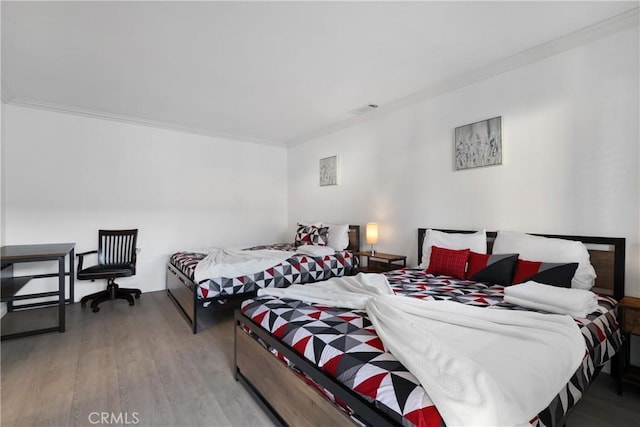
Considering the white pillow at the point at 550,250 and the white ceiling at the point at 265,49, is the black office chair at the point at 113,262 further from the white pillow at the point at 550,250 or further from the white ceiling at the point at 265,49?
the white pillow at the point at 550,250

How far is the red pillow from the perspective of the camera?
2.71 m

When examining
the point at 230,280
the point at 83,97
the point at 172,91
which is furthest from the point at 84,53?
the point at 230,280

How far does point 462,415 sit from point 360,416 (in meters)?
0.40

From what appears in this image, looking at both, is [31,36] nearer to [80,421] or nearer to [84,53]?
[84,53]

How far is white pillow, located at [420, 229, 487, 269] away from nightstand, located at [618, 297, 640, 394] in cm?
100

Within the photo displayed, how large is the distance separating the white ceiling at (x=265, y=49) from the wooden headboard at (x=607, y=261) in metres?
1.63

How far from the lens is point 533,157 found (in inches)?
105

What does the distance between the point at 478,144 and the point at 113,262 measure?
4.79 m

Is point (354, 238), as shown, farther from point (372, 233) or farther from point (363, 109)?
point (363, 109)

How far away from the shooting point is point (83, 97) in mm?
3568

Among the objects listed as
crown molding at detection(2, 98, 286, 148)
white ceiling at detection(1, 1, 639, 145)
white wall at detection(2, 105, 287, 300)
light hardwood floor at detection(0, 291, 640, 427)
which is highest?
white ceiling at detection(1, 1, 639, 145)

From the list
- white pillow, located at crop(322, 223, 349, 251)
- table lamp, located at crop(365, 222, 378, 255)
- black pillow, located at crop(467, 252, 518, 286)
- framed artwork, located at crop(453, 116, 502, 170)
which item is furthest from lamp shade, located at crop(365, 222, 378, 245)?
black pillow, located at crop(467, 252, 518, 286)

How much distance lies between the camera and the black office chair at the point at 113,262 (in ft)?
12.0

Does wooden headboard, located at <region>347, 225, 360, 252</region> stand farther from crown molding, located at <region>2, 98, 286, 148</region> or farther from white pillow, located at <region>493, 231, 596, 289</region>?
crown molding, located at <region>2, 98, 286, 148</region>
